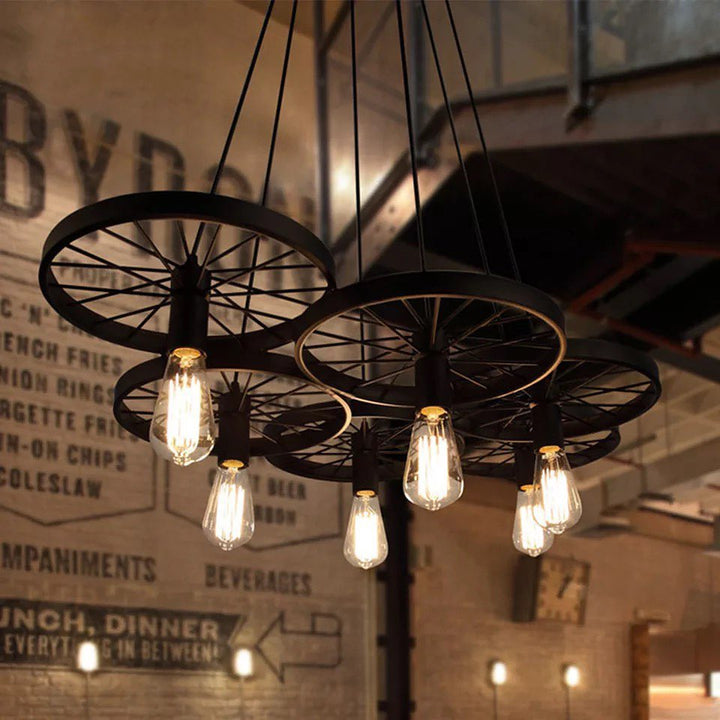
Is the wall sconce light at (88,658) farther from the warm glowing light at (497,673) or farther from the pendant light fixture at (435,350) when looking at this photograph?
the pendant light fixture at (435,350)

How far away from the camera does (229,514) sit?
2812 mm

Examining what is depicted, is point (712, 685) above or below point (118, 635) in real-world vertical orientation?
below

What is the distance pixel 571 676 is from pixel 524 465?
837 centimetres

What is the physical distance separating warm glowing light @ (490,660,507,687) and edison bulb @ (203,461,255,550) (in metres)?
7.98

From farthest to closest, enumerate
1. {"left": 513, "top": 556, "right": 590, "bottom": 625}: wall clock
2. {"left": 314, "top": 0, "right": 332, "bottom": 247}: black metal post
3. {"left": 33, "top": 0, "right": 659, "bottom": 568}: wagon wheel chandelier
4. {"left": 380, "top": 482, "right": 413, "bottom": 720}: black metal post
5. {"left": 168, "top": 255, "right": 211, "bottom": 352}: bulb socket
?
{"left": 513, "top": 556, "right": 590, "bottom": 625}: wall clock, {"left": 380, "top": 482, "right": 413, "bottom": 720}: black metal post, {"left": 314, "top": 0, "right": 332, "bottom": 247}: black metal post, {"left": 168, "top": 255, "right": 211, "bottom": 352}: bulb socket, {"left": 33, "top": 0, "right": 659, "bottom": 568}: wagon wheel chandelier

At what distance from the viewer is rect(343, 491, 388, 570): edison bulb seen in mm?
3059

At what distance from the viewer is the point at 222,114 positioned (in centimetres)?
859

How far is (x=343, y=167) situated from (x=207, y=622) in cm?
324

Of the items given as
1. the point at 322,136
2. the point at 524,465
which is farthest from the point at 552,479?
the point at 322,136

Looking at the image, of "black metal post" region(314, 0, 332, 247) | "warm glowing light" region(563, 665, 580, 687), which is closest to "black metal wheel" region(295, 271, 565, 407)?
"black metal post" region(314, 0, 332, 247)

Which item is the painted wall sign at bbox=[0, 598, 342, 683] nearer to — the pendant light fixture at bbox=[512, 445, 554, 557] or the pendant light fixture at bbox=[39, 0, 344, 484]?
the pendant light fixture at bbox=[512, 445, 554, 557]

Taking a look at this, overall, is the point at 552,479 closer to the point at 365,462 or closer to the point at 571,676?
the point at 365,462

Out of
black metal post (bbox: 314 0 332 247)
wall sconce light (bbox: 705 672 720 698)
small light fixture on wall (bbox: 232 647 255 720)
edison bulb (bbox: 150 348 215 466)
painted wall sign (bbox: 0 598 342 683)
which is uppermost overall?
black metal post (bbox: 314 0 332 247)

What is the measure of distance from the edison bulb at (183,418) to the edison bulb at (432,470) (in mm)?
450
